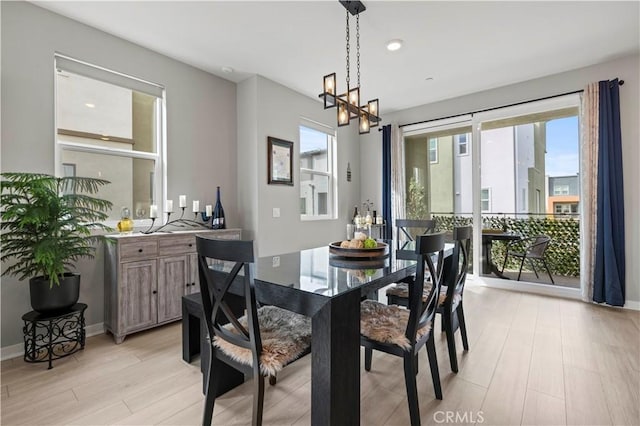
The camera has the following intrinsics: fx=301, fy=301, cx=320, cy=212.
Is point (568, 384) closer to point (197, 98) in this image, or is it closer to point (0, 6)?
point (197, 98)

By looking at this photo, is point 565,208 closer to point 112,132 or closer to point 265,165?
point 265,165

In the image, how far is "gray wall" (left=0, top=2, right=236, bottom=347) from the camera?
237cm

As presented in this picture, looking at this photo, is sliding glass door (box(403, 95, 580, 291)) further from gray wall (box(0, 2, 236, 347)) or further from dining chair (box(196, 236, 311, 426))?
dining chair (box(196, 236, 311, 426))

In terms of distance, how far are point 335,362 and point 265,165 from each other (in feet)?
9.73

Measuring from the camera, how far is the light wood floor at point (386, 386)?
165 cm

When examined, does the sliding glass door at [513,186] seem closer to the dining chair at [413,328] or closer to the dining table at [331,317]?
the dining chair at [413,328]

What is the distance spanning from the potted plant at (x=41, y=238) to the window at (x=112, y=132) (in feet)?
1.89

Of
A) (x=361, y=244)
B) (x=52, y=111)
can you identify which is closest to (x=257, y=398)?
(x=361, y=244)

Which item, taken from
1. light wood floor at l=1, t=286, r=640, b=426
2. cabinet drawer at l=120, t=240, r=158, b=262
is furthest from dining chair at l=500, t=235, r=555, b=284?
cabinet drawer at l=120, t=240, r=158, b=262

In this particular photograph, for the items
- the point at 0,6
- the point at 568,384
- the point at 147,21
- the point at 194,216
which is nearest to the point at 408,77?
the point at 147,21

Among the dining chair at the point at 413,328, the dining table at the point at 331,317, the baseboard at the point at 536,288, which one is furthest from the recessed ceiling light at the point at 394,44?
the baseboard at the point at 536,288

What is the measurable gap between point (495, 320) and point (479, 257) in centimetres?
162

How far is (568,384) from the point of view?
1.93m

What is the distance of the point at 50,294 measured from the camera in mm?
2217
